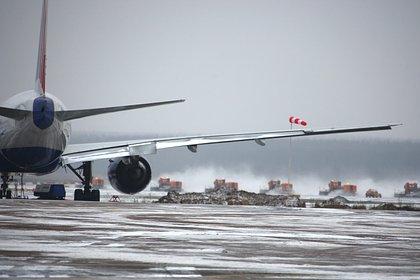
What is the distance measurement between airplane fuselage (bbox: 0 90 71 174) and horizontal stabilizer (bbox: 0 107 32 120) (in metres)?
0.29

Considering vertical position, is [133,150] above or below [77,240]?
above

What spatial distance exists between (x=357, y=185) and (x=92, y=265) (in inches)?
3452

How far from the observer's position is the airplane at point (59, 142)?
115 ft

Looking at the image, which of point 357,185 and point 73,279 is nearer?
point 73,279

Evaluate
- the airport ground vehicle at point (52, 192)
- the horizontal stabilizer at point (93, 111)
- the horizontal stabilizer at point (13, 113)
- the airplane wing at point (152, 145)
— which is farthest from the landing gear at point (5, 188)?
the horizontal stabilizer at point (93, 111)

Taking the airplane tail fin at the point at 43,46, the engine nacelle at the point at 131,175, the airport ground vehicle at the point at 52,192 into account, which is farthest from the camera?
the airport ground vehicle at the point at 52,192

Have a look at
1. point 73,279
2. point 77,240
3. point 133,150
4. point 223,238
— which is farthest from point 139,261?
point 133,150

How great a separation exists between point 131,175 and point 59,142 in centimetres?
469

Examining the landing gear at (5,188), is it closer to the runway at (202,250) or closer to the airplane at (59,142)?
the airplane at (59,142)

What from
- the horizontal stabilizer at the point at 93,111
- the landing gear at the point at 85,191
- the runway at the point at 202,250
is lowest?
the runway at the point at 202,250

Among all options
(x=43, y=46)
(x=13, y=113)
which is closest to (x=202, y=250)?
(x=13, y=113)

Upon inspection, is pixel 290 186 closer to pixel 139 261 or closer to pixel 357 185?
pixel 357 185

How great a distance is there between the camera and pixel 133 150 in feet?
126

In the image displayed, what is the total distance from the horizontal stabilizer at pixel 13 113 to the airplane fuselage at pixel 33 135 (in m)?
0.29
